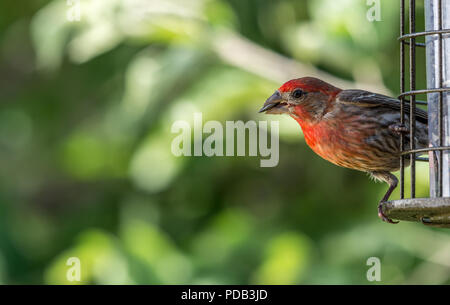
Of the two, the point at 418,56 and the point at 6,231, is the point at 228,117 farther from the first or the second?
the point at 6,231

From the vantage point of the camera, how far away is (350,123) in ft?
22.4

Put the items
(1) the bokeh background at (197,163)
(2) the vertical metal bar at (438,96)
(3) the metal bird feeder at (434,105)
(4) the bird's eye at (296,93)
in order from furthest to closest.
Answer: (1) the bokeh background at (197,163)
(4) the bird's eye at (296,93)
(2) the vertical metal bar at (438,96)
(3) the metal bird feeder at (434,105)

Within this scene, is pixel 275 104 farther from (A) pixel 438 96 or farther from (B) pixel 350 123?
(A) pixel 438 96

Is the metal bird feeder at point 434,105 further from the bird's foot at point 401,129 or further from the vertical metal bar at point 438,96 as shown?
the bird's foot at point 401,129

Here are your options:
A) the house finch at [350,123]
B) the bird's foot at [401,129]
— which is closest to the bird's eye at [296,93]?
the house finch at [350,123]

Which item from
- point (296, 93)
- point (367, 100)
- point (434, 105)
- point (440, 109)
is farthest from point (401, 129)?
point (296, 93)

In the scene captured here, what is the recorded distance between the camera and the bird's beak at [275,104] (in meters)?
6.93

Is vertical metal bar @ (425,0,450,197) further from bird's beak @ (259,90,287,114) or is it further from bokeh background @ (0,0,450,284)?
bokeh background @ (0,0,450,284)

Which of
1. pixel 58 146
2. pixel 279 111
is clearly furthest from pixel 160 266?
pixel 58 146

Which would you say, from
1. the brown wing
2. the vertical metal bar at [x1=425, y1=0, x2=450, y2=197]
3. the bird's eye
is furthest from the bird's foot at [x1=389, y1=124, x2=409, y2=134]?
the bird's eye

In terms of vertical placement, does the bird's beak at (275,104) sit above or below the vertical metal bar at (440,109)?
above

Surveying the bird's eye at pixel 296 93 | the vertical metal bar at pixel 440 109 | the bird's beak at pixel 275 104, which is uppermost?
the bird's eye at pixel 296 93

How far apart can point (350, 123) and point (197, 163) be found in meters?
3.46
